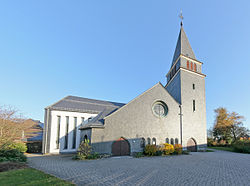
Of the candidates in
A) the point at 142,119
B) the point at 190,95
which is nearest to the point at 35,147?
the point at 142,119

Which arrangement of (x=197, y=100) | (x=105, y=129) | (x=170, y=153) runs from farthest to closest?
(x=197, y=100)
(x=170, y=153)
(x=105, y=129)

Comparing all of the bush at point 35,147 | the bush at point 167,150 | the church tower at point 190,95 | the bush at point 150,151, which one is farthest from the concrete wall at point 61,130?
the church tower at point 190,95

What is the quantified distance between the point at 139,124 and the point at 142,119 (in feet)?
2.41

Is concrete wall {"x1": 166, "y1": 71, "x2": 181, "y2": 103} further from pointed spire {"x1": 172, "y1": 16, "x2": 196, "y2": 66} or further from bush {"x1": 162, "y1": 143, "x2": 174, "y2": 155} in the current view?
bush {"x1": 162, "y1": 143, "x2": 174, "y2": 155}

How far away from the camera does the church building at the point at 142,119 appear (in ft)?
55.5

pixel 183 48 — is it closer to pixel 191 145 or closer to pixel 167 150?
pixel 191 145

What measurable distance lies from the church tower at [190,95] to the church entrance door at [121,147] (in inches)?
341

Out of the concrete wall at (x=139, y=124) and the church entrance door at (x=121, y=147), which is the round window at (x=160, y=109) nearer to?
the concrete wall at (x=139, y=124)

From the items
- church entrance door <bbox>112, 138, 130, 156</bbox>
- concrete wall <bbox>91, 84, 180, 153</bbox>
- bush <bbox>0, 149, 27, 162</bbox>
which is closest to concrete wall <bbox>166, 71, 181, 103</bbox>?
concrete wall <bbox>91, 84, 180, 153</bbox>

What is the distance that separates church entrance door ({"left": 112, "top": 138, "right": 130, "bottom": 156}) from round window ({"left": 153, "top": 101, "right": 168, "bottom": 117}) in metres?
5.62

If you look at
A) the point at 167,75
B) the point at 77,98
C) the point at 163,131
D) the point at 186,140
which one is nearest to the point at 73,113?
the point at 77,98

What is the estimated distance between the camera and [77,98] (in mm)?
25641

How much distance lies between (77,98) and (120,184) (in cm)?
2054

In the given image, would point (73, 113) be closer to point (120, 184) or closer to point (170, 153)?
point (170, 153)
